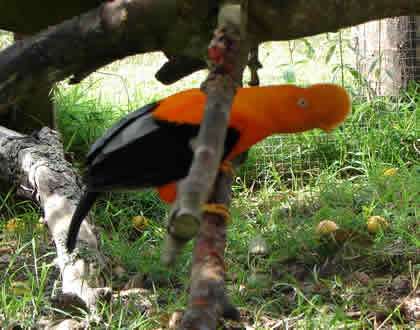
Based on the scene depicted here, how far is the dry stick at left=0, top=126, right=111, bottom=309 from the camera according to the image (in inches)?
80.0

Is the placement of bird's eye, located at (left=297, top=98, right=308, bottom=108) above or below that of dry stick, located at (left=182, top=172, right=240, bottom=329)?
above

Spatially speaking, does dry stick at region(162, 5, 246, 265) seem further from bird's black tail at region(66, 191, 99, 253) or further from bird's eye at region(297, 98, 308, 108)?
bird's black tail at region(66, 191, 99, 253)

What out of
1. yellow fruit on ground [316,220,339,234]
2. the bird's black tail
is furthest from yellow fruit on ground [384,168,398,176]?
the bird's black tail

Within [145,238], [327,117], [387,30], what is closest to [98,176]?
[327,117]

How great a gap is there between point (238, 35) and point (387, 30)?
131 inches

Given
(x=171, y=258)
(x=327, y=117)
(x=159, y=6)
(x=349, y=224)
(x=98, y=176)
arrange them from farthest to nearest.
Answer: (x=349, y=224) < (x=98, y=176) < (x=327, y=117) < (x=159, y=6) < (x=171, y=258)

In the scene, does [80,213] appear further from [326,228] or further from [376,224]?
[376,224]

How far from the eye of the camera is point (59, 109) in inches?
154

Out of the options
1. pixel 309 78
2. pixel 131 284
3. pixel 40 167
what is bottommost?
pixel 131 284

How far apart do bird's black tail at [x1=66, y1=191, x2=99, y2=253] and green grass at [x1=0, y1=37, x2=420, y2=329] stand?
21 cm

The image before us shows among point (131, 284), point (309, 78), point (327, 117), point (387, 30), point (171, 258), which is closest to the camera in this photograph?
point (171, 258)

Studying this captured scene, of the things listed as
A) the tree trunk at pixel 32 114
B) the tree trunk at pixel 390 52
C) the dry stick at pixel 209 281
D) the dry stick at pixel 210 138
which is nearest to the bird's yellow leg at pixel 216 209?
the dry stick at pixel 209 281

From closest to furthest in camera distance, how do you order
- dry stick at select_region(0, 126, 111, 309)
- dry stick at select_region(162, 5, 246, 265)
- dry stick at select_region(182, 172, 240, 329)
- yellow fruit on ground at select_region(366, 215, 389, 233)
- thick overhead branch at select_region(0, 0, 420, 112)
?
dry stick at select_region(162, 5, 246, 265), dry stick at select_region(182, 172, 240, 329), thick overhead branch at select_region(0, 0, 420, 112), dry stick at select_region(0, 126, 111, 309), yellow fruit on ground at select_region(366, 215, 389, 233)

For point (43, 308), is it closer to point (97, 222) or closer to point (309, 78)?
point (97, 222)
